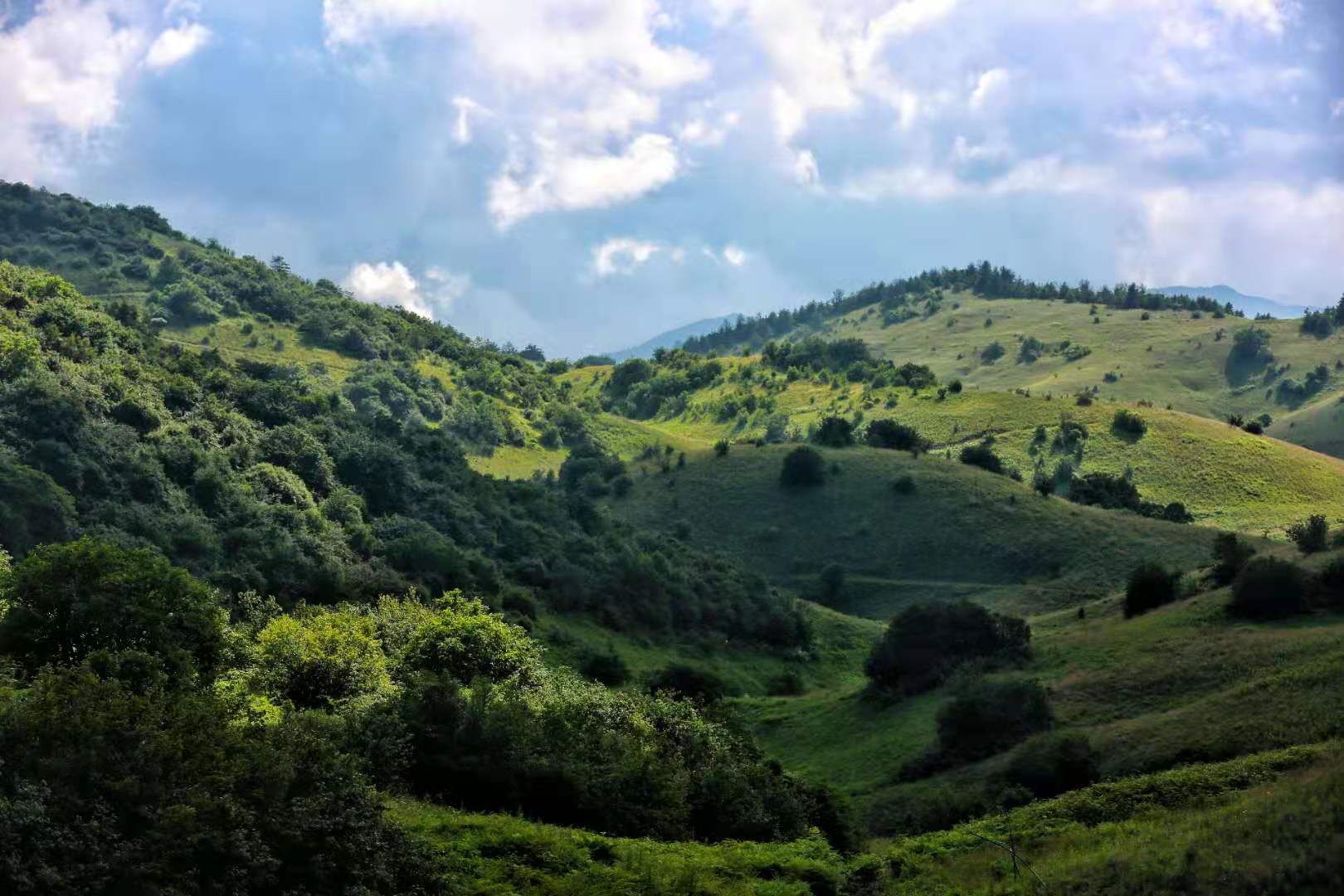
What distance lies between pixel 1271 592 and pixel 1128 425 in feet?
295

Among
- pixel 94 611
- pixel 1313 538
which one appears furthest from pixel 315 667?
pixel 1313 538

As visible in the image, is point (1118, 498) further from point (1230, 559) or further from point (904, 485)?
point (1230, 559)

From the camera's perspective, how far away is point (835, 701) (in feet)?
188

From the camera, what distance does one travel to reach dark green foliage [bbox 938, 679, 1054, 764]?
4256 centimetres

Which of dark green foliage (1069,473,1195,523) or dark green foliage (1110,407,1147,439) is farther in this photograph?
dark green foliage (1110,407,1147,439)

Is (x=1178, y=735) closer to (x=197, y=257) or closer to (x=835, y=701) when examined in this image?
(x=835, y=701)

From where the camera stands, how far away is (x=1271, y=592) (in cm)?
4750

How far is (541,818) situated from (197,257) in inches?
6325

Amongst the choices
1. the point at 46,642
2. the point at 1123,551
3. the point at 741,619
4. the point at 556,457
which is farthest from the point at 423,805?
the point at 556,457

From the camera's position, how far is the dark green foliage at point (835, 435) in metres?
126

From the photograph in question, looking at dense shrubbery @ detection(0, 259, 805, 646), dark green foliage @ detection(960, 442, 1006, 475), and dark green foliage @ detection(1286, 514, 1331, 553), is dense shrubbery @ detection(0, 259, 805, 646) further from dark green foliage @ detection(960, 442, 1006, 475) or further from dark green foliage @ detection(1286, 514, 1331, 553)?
dark green foliage @ detection(960, 442, 1006, 475)

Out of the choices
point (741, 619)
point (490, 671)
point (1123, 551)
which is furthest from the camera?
point (1123, 551)

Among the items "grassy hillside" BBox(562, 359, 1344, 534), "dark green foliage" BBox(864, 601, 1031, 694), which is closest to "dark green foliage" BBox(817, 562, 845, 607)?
"grassy hillside" BBox(562, 359, 1344, 534)

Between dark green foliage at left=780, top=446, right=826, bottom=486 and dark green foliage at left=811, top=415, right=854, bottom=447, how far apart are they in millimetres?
9586
